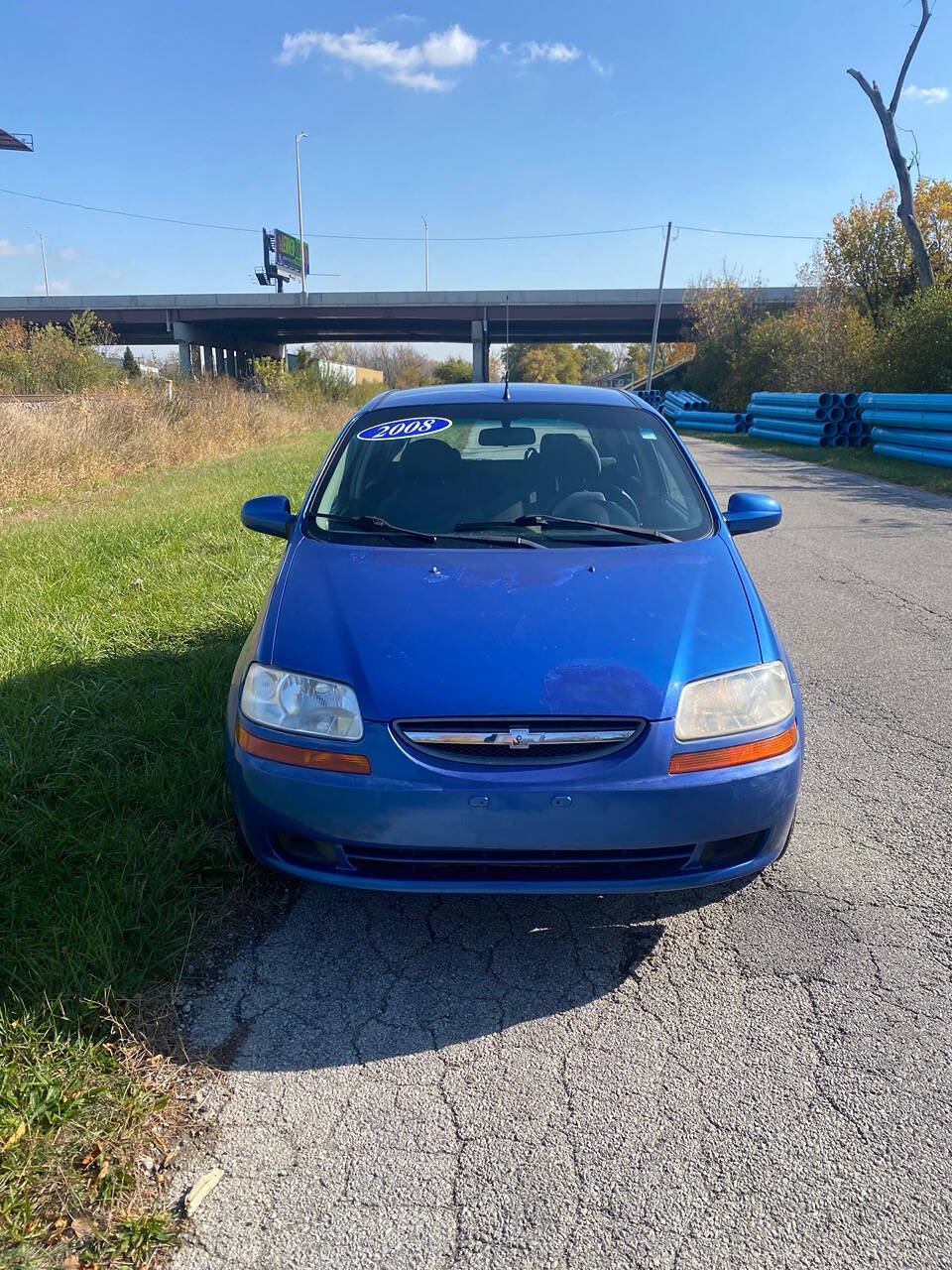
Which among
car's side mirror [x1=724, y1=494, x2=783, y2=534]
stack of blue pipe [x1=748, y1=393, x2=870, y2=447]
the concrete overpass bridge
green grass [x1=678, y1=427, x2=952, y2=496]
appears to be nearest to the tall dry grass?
car's side mirror [x1=724, y1=494, x2=783, y2=534]

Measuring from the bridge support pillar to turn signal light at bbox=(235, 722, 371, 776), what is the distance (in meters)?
59.4

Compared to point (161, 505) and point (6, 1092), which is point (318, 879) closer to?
point (6, 1092)

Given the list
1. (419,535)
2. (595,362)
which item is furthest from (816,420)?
(595,362)

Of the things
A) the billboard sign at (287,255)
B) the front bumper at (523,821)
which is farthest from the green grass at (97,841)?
the billboard sign at (287,255)

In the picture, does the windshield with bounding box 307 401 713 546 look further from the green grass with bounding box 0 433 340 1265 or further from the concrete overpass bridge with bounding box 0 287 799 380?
the concrete overpass bridge with bounding box 0 287 799 380

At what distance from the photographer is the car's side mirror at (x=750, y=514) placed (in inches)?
149

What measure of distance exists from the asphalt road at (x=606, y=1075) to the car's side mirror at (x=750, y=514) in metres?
1.24

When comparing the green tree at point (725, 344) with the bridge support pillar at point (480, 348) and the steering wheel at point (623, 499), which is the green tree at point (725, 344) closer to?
the bridge support pillar at point (480, 348)

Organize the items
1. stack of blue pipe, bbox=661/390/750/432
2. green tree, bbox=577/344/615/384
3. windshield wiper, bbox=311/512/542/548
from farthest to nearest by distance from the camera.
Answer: green tree, bbox=577/344/615/384 < stack of blue pipe, bbox=661/390/750/432 < windshield wiper, bbox=311/512/542/548

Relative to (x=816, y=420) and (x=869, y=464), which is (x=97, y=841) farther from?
(x=816, y=420)

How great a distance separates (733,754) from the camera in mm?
2393

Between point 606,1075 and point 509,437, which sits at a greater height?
point 509,437

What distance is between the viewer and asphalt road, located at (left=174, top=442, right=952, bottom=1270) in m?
1.75

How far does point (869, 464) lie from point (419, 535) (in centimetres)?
1553
